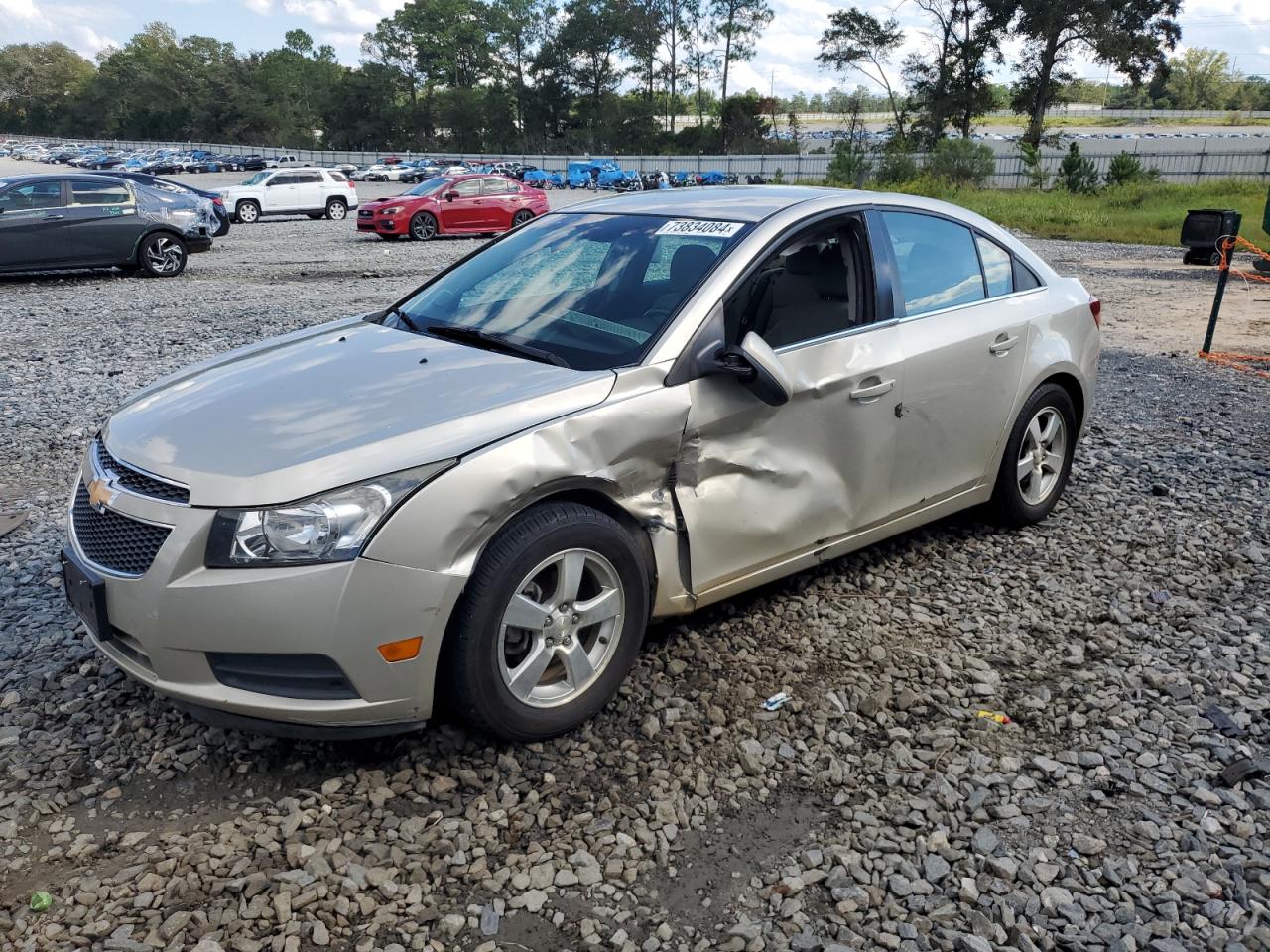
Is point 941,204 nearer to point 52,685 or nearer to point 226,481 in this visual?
point 226,481

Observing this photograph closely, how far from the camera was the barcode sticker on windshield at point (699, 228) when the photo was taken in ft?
13.0

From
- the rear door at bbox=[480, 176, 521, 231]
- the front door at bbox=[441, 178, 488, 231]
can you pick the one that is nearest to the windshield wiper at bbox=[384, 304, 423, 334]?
the front door at bbox=[441, 178, 488, 231]

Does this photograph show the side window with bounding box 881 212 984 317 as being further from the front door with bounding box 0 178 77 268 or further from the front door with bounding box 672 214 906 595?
the front door with bounding box 0 178 77 268

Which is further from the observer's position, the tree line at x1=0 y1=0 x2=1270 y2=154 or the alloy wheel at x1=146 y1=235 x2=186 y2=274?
→ the tree line at x1=0 y1=0 x2=1270 y2=154

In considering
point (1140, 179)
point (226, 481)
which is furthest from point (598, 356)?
point (1140, 179)

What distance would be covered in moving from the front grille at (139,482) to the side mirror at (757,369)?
1749mm

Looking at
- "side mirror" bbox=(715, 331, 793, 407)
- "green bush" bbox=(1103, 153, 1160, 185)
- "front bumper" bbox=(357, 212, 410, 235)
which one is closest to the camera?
"side mirror" bbox=(715, 331, 793, 407)

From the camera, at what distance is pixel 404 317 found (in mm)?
4270

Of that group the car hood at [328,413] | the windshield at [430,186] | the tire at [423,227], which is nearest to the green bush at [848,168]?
the windshield at [430,186]

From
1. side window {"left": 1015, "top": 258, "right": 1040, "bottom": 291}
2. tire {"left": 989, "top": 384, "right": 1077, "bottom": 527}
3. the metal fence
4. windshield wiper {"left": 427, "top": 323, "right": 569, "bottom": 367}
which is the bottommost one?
the metal fence

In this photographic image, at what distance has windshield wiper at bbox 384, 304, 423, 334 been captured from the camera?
4.09 meters

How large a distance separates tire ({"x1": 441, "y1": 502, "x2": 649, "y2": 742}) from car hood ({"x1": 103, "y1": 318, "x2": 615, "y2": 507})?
34 cm

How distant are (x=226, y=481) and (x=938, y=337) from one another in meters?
2.92

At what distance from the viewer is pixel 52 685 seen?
369 centimetres
